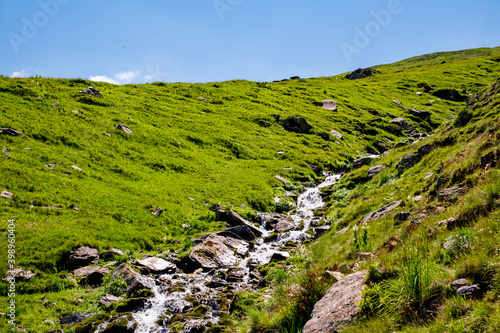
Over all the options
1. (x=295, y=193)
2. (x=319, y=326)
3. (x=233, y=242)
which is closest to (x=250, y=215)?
(x=233, y=242)

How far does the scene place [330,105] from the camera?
72250 millimetres

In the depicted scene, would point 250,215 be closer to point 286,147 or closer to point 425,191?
point 425,191

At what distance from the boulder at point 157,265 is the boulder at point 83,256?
2909 mm

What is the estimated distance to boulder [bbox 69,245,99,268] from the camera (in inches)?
704

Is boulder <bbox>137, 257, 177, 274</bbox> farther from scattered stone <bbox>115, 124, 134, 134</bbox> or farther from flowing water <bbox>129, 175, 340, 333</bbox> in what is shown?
scattered stone <bbox>115, 124, 134, 134</bbox>

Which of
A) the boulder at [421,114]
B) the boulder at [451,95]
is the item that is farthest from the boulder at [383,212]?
the boulder at [451,95]

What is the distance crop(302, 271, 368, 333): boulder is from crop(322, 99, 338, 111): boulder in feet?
218

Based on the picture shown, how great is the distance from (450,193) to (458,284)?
6.31 m

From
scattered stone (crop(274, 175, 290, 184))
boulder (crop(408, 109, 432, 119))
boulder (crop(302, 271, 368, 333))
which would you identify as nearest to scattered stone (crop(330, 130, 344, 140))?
scattered stone (crop(274, 175, 290, 184))

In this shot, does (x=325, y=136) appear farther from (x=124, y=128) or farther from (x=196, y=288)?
(x=196, y=288)

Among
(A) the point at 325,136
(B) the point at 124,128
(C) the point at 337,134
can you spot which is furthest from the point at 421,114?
(B) the point at 124,128

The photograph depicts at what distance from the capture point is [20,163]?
23891 mm

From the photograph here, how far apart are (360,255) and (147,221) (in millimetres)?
17904

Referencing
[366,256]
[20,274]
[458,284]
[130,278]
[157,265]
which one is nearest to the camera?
[458,284]
